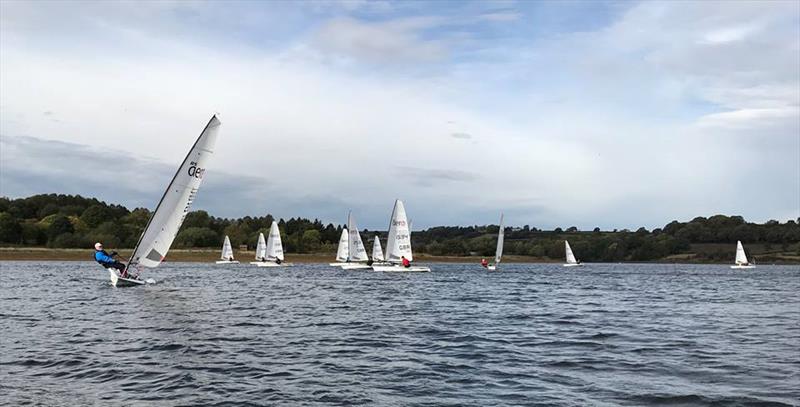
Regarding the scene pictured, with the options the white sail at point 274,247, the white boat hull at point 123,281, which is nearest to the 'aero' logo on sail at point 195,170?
the white boat hull at point 123,281

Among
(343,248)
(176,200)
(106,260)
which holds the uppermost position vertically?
(176,200)

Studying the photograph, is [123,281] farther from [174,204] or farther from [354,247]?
[354,247]

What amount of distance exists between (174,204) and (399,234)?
41753 millimetres

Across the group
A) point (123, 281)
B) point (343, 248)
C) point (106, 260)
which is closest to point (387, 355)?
point (106, 260)

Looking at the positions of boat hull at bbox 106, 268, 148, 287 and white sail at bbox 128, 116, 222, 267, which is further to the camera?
boat hull at bbox 106, 268, 148, 287

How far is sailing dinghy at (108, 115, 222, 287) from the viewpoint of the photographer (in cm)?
4256

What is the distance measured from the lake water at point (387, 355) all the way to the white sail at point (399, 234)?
158ft

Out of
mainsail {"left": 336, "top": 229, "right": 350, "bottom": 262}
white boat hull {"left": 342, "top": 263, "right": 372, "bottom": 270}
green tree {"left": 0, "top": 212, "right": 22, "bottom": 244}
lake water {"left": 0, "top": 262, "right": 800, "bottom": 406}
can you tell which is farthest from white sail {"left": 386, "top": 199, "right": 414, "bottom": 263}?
green tree {"left": 0, "top": 212, "right": 22, "bottom": 244}

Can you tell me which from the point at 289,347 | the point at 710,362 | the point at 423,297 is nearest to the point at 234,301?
the point at 423,297

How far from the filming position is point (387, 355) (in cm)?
1861

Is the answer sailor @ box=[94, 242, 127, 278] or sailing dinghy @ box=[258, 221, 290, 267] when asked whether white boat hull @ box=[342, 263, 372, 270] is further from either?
sailor @ box=[94, 242, 127, 278]

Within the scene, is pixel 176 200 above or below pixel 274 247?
above

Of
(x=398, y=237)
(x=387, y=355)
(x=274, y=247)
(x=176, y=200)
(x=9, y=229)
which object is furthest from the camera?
(x=9, y=229)

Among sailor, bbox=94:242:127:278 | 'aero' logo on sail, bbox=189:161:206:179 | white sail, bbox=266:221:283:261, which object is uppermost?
'aero' logo on sail, bbox=189:161:206:179
